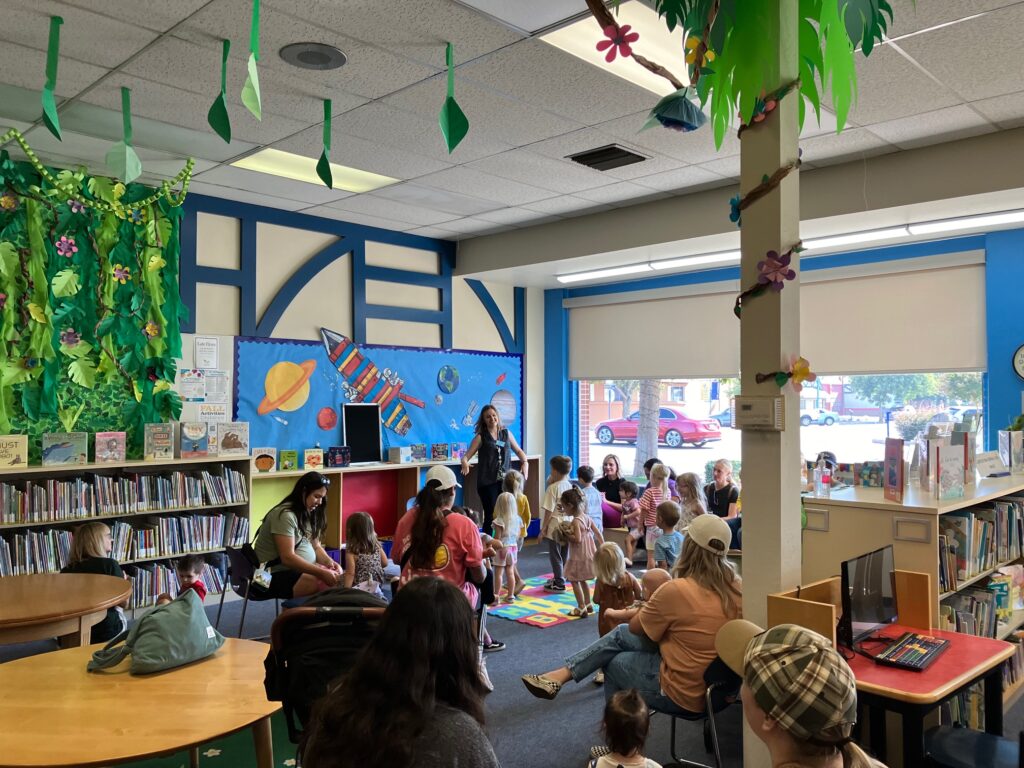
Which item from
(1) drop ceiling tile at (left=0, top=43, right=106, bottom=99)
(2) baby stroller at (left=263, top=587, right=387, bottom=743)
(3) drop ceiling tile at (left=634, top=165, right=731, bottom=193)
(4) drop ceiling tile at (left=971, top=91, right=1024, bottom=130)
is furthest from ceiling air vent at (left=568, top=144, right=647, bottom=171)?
(2) baby stroller at (left=263, top=587, right=387, bottom=743)

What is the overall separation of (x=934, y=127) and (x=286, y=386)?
17.4 ft

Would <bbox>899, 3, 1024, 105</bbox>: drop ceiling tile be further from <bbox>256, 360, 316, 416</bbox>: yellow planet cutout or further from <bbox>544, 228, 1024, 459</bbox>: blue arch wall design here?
<bbox>256, 360, 316, 416</bbox>: yellow planet cutout

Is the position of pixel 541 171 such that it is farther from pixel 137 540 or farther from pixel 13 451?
pixel 13 451

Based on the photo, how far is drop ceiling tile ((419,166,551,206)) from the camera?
18.9 ft

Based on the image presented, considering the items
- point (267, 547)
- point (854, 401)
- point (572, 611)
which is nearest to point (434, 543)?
point (267, 547)

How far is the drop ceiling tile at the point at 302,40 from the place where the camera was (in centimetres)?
334

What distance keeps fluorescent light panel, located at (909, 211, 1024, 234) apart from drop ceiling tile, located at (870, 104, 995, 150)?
953 millimetres

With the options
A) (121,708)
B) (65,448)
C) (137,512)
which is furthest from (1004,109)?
(65,448)

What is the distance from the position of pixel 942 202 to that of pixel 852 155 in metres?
0.65

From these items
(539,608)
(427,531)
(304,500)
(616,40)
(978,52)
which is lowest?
(539,608)

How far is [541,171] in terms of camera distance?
18.6 feet

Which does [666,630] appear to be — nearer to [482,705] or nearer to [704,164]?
[482,705]

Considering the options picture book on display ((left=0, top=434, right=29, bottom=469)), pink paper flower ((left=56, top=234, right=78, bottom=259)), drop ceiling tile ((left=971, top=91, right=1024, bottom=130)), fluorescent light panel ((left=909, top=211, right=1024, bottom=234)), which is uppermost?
drop ceiling tile ((left=971, top=91, right=1024, bottom=130))

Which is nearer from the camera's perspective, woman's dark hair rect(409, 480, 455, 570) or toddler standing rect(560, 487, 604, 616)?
woman's dark hair rect(409, 480, 455, 570)
